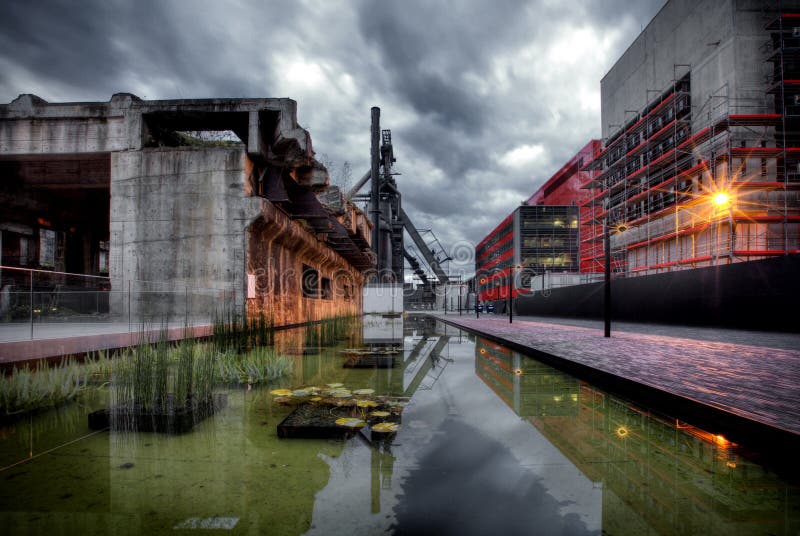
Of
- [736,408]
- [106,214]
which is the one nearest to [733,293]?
[736,408]

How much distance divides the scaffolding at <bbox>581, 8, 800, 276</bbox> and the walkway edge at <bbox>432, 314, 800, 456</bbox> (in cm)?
1911

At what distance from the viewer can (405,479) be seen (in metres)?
2.53

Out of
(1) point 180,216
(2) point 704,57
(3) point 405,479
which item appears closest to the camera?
(3) point 405,479

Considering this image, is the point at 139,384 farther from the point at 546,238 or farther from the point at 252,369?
the point at 546,238

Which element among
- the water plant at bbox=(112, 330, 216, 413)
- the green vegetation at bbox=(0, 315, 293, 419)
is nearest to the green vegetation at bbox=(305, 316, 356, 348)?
the green vegetation at bbox=(0, 315, 293, 419)

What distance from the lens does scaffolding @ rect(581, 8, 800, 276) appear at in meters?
23.6

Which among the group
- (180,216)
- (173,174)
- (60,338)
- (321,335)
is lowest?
(321,335)

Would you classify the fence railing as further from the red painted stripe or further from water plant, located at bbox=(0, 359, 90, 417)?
the red painted stripe

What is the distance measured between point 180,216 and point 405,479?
485 inches

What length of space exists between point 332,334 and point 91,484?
8.89 metres

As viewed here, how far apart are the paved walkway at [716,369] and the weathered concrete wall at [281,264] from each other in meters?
6.71

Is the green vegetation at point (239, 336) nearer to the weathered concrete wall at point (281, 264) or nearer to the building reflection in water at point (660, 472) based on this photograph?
the weathered concrete wall at point (281, 264)

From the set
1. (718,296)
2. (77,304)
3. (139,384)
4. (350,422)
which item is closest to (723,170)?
(718,296)

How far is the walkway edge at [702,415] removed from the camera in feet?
9.30
